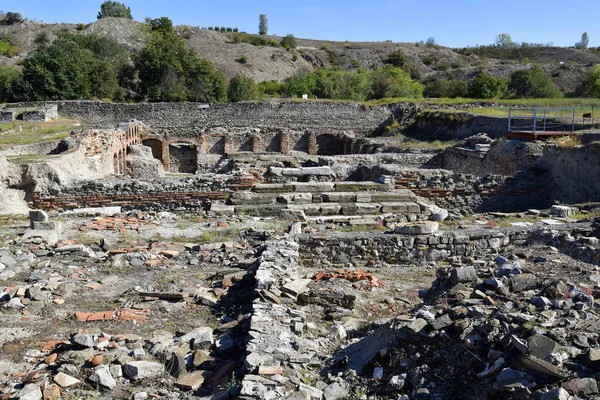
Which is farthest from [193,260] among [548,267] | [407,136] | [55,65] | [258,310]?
[55,65]

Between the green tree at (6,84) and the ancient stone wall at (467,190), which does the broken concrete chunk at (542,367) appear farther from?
the green tree at (6,84)

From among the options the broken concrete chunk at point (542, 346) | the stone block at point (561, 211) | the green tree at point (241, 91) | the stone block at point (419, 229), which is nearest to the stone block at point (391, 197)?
the stone block at point (561, 211)

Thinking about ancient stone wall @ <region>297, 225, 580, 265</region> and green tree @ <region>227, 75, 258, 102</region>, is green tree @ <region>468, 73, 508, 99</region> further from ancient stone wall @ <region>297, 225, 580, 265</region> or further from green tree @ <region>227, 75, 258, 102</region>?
ancient stone wall @ <region>297, 225, 580, 265</region>

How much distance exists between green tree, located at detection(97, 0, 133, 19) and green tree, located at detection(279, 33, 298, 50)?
70.2 feet

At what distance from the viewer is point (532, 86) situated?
117 feet

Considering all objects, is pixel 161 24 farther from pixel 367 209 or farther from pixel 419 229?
pixel 419 229

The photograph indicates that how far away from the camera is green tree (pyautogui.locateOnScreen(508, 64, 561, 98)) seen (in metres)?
34.5

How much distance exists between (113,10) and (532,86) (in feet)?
190

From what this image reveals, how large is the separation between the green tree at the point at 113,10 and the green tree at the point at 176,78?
42.5 metres

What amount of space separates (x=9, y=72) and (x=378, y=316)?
36241 mm

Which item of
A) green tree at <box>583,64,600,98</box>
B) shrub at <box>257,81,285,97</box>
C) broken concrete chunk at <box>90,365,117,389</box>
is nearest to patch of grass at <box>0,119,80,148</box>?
broken concrete chunk at <box>90,365,117,389</box>

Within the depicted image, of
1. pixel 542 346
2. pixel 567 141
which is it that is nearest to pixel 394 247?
pixel 542 346

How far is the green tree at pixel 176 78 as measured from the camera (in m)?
33.9

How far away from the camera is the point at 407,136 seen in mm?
27078
